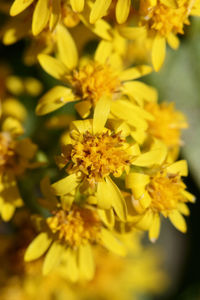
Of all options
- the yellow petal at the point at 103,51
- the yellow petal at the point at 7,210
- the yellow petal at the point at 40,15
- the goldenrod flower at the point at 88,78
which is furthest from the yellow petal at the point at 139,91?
the yellow petal at the point at 7,210

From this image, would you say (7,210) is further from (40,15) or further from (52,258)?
(40,15)

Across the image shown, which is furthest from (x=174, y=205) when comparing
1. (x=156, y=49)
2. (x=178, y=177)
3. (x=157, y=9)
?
(x=157, y=9)

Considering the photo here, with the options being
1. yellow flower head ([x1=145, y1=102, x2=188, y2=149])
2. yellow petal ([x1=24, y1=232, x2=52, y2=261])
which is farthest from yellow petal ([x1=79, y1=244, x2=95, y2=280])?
yellow flower head ([x1=145, y1=102, x2=188, y2=149])

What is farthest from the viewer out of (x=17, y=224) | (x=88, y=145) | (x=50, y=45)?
(x=17, y=224)

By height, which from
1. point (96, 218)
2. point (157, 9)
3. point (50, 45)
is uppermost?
point (157, 9)

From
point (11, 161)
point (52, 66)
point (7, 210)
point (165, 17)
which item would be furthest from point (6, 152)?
point (165, 17)

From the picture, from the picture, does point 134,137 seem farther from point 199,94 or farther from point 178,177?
point 199,94
